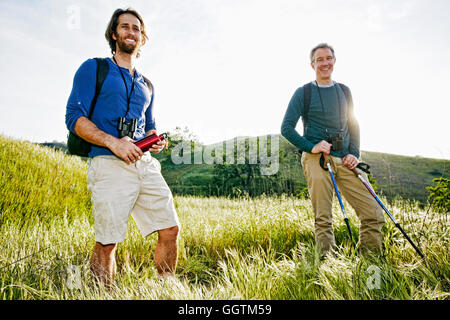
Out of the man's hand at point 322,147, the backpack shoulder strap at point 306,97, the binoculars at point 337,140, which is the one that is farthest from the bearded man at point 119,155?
the binoculars at point 337,140

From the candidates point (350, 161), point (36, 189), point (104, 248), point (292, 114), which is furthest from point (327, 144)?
point (36, 189)

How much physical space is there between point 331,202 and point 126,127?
236 cm

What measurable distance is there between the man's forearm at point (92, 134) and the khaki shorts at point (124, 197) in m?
0.20


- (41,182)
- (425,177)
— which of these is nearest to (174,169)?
(41,182)

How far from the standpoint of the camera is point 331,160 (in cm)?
313

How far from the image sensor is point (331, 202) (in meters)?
3.03

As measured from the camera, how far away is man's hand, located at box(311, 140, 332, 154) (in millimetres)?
2961

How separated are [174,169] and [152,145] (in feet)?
115

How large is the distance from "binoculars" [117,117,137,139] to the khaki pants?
2059 millimetres

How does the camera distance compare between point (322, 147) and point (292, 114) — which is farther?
point (292, 114)

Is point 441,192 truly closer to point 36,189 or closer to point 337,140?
point 337,140

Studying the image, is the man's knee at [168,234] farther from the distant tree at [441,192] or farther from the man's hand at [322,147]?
the distant tree at [441,192]

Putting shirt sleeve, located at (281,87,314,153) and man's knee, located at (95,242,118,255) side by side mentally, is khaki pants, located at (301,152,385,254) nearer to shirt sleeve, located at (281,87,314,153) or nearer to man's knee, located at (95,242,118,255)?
shirt sleeve, located at (281,87,314,153)
